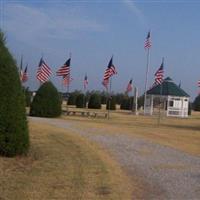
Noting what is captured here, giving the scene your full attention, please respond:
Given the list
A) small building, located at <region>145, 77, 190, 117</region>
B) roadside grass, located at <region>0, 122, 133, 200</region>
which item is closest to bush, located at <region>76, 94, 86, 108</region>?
small building, located at <region>145, 77, 190, 117</region>

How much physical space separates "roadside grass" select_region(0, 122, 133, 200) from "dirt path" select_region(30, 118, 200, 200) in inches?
16.6

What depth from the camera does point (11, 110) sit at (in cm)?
1366

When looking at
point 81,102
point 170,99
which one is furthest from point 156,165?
point 81,102

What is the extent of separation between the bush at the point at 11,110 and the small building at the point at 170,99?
132 ft

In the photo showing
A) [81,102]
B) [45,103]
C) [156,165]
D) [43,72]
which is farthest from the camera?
[81,102]

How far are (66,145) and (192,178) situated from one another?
6054 mm

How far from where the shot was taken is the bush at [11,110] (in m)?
13.6

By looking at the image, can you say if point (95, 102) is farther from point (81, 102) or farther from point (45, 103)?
point (45, 103)

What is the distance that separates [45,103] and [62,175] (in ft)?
77.2

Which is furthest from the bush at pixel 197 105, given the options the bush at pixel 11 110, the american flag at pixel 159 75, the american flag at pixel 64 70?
the bush at pixel 11 110

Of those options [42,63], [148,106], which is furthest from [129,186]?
[148,106]

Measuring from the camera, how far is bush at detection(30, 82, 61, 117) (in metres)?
35.3

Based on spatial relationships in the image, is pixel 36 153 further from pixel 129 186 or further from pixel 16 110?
pixel 129 186

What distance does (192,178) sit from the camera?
1255 cm
